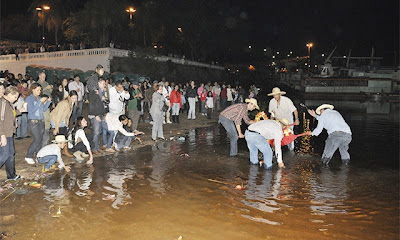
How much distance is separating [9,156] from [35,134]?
5.69 ft

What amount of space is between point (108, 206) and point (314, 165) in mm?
5875

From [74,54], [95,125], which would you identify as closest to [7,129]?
[95,125]

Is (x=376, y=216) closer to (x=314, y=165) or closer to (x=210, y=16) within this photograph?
(x=314, y=165)

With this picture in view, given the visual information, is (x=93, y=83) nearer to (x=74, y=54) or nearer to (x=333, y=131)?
(x=333, y=131)

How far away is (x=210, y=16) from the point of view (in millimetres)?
60625

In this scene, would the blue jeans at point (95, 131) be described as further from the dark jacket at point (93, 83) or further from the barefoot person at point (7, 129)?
the barefoot person at point (7, 129)

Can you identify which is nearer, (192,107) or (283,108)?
(283,108)

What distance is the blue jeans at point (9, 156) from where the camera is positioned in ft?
25.0

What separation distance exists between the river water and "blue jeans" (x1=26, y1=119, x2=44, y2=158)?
1085 millimetres

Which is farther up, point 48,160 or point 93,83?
point 93,83

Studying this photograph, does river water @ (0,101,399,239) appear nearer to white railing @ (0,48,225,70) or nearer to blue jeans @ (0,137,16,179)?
blue jeans @ (0,137,16,179)

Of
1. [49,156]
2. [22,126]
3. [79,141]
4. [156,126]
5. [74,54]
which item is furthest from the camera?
[74,54]

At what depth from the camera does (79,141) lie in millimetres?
10156

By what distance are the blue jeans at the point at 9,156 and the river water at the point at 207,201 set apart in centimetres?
68
